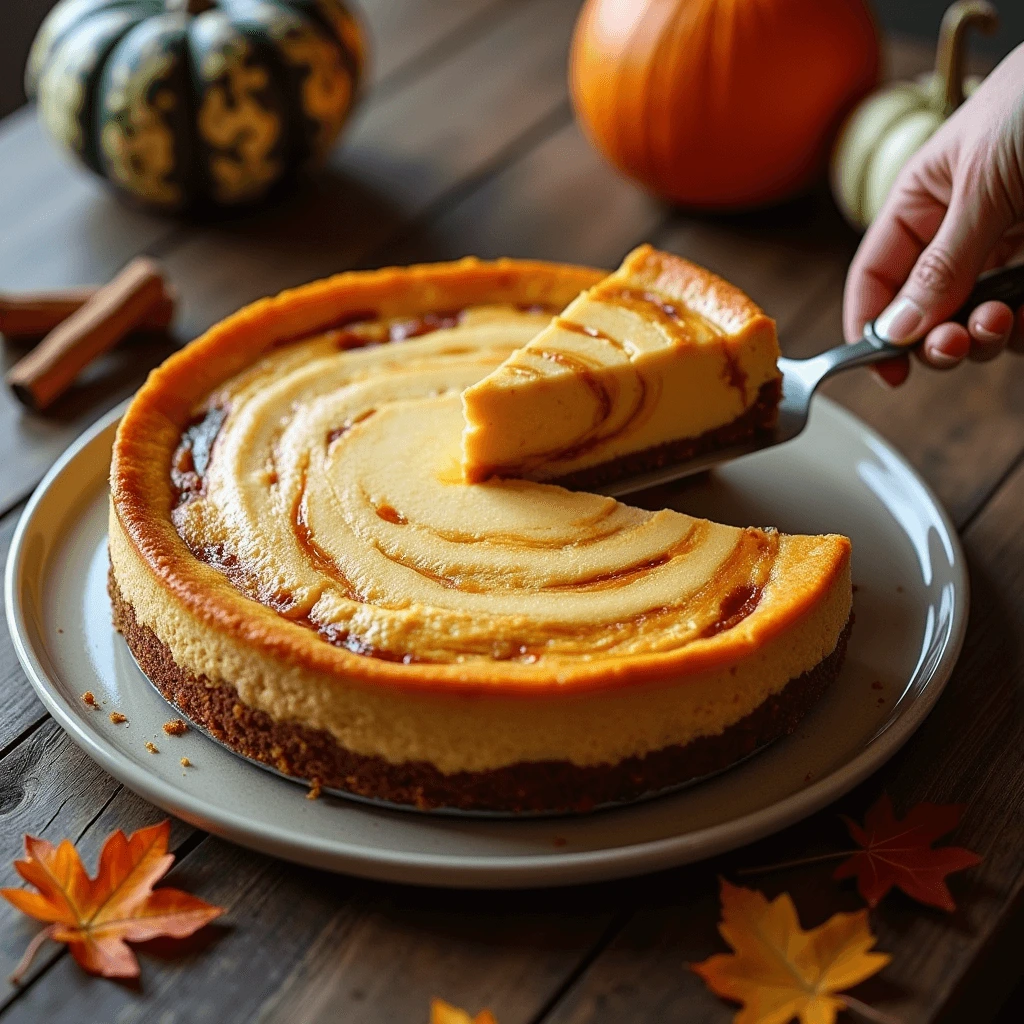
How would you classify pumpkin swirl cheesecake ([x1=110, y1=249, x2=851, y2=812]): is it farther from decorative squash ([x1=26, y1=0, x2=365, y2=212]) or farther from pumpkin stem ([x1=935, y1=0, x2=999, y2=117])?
pumpkin stem ([x1=935, y1=0, x2=999, y2=117])

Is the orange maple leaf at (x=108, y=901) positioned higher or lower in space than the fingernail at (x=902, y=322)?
higher

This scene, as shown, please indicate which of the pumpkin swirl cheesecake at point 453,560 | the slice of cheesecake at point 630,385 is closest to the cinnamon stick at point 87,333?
the pumpkin swirl cheesecake at point 453,560

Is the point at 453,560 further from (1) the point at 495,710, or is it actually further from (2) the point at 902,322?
(2) the point at 902,322

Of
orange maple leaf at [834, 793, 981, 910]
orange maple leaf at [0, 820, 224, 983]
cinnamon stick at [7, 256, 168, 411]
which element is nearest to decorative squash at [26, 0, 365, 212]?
cinnamon stick at [7, 256, 168, 411]

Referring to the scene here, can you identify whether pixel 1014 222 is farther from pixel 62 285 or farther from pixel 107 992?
pixel 62 285

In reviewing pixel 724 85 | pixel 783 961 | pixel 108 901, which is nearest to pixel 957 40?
pixel 724 85

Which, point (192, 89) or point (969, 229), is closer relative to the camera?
point (969, 229)

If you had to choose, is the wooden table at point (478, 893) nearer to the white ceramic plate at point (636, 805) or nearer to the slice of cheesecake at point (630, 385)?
the white ceramic plate at point (636, 805)
